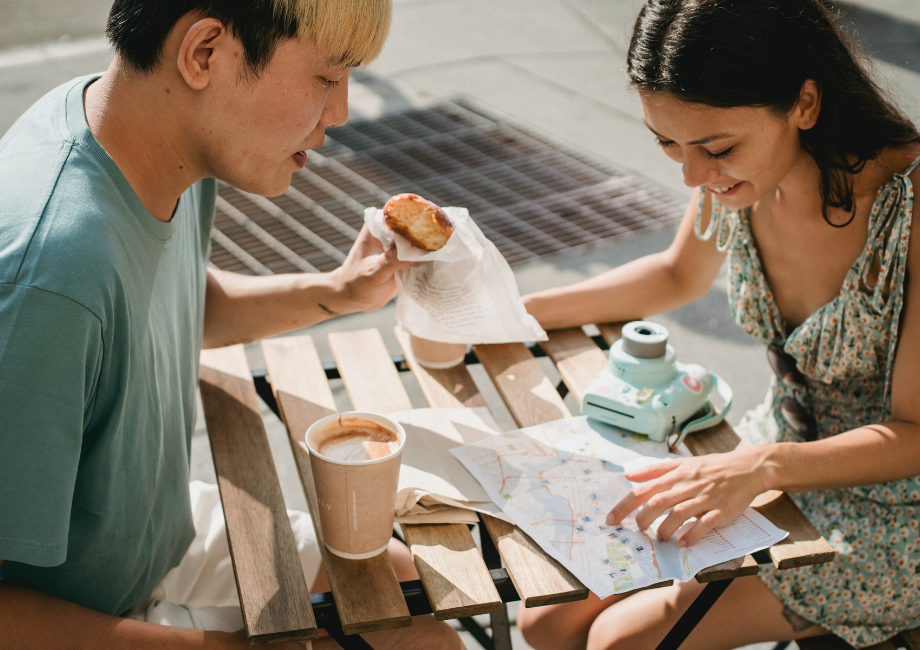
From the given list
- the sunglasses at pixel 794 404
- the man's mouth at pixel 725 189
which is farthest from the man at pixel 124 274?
the sunglasses at pixel 794 404

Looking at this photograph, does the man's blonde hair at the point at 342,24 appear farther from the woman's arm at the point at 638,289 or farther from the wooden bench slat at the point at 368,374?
the woman's arm at the point at 638,289

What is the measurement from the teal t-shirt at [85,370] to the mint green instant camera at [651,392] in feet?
2.69

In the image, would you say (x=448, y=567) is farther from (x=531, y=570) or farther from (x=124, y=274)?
(x=124, y=274)

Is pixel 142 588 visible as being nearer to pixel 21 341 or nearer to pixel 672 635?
pixel 21 341

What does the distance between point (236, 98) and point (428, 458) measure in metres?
0.73

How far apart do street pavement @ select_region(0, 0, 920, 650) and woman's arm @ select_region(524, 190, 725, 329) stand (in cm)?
115

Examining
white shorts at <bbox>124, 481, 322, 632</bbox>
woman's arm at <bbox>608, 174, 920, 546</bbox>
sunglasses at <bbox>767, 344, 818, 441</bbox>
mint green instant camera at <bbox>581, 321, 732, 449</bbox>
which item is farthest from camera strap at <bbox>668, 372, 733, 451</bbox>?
white shorts at <bbox>124, 481, 322, 632</bbox>

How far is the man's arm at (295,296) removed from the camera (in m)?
1.80

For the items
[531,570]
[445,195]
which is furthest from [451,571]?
[445,195]

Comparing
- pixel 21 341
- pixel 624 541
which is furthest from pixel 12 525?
pixel 624 541

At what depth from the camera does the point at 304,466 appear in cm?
160

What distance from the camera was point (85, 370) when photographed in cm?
113

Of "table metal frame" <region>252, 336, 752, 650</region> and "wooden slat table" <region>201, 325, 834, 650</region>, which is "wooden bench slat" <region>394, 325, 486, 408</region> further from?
"table metal frame" <region>252, 336, 752, 650</region>

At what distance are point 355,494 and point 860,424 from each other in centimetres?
120
